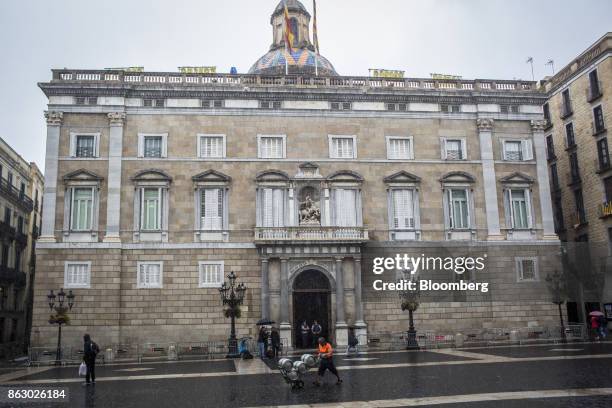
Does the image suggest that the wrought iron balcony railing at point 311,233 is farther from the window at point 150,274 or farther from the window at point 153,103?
the window at point 153,103

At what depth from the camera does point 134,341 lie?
3734 centimetres

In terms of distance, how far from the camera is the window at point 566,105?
5041 centimetres

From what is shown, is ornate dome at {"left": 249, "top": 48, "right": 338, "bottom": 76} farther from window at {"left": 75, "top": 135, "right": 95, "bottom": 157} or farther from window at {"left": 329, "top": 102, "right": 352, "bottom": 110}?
window at {"left": 75, "top": 135, "right": 95, "bottom": 157}

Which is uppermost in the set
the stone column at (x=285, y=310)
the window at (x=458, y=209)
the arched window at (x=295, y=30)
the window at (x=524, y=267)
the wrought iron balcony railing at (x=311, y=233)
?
the arched window at (x=295, y=30)

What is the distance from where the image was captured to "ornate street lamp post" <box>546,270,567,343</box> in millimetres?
38875

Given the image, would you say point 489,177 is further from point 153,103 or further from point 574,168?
point 153,103

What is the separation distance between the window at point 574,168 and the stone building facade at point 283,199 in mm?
8363

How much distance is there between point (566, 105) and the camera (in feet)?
167

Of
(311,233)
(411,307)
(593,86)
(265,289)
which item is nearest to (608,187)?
(593,86)

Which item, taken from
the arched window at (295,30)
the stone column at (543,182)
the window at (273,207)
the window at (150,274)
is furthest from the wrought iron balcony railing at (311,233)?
the arched window at (295,30)

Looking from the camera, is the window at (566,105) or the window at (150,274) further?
the window at (566,105)

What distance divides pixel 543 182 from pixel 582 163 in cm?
843

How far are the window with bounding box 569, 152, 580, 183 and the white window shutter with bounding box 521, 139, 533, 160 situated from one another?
28.4ft

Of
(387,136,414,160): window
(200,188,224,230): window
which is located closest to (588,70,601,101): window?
(387,136,414,160): window
